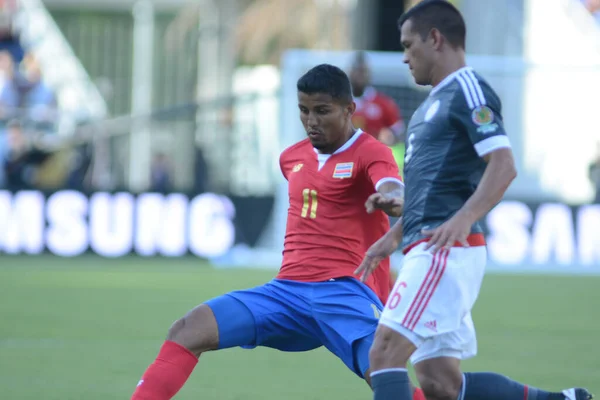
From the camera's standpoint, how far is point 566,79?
65.0 feet

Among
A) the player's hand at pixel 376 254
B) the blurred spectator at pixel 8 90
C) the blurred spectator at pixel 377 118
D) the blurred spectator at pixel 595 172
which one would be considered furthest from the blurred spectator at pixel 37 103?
the player's hand at pixel 376 254

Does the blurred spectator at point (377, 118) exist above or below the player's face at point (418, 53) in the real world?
below

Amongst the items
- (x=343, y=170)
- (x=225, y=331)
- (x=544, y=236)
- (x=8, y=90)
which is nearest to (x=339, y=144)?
(x=343, y=170)

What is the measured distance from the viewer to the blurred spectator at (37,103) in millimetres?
21766

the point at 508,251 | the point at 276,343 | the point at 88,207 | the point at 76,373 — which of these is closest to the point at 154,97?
the point at 88,207

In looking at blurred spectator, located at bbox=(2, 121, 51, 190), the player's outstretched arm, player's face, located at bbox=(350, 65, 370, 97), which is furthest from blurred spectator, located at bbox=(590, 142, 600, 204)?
the player's outstretched arm

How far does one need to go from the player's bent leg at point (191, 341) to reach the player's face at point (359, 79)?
6353 millimetres

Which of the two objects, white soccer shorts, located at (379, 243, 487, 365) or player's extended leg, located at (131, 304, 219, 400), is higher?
white soccer shorts, located at (379, 243, 487, 365)

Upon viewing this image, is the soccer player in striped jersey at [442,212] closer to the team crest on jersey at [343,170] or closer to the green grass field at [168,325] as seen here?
the team crest on jersey at [343,170]

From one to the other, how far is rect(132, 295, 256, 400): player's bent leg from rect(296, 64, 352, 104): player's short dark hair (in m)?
1.10

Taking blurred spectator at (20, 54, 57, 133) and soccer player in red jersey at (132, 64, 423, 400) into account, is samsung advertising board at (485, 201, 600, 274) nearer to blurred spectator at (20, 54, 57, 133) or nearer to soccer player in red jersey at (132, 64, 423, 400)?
blurred spectator at (20, 54, 57, 133)

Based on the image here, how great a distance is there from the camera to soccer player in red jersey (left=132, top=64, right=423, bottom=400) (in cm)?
544

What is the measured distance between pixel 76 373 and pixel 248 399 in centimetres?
147

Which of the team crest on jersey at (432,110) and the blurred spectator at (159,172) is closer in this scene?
the team crest on jersey at (432,110)
